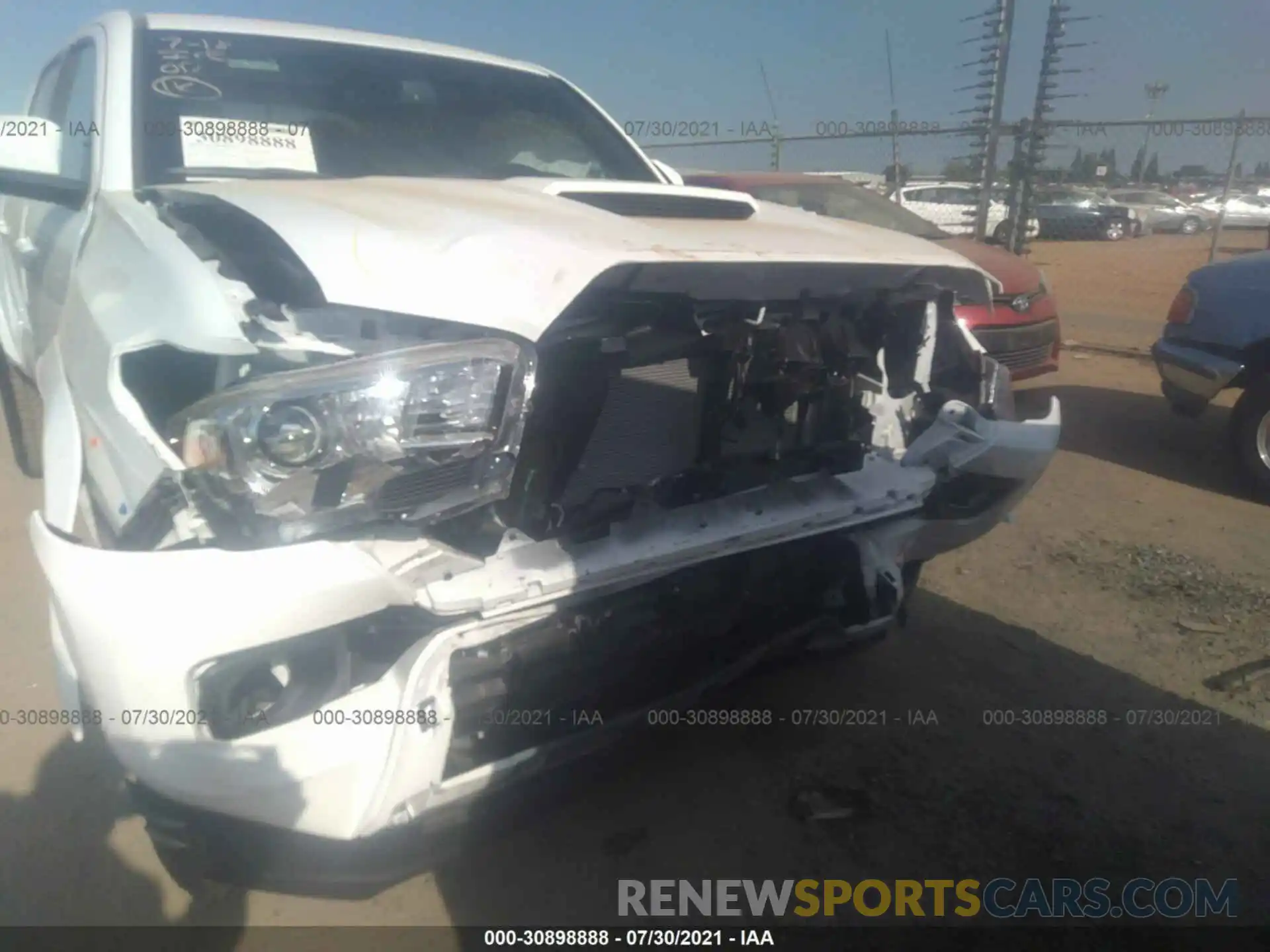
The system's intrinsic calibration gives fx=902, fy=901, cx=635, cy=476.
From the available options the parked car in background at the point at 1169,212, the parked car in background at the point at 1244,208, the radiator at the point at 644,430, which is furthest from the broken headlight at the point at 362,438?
the parked car in background at the point at 1244,208

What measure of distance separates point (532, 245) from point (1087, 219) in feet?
76.3

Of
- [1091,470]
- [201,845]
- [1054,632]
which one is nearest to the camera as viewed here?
[201,845]

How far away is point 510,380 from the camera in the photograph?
1689mm

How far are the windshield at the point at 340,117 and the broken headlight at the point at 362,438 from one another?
1418 mm

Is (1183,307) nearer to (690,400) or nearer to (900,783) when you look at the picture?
(900,783)

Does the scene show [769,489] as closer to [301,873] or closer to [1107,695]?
[301,873]

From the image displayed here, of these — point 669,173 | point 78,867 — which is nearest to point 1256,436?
point 669,173

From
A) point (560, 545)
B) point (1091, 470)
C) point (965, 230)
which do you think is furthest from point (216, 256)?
point (965, 230)

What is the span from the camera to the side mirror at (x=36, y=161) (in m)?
2.52

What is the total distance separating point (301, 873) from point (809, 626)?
133cm

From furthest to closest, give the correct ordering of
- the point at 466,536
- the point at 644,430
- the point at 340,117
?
the point at 340,117 → the point at 644,430 → the point at 466,536

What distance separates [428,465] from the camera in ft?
5.48

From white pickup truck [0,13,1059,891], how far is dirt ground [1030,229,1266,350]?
312 inches

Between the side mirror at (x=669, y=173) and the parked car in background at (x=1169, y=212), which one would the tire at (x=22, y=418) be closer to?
the side mirror at (x=669, y=173)
